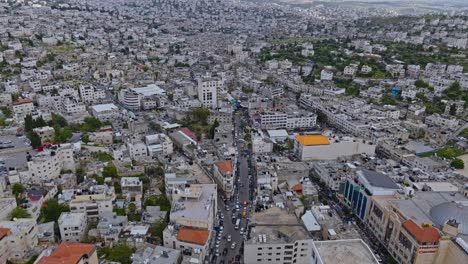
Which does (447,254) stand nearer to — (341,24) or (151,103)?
(151,103)

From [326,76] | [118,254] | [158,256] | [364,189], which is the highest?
[326,76]

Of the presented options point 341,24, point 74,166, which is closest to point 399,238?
point 74,166

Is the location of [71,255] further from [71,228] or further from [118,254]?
[71,228]

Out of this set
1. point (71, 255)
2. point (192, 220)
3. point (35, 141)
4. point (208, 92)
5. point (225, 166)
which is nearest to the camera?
point (71, 255)

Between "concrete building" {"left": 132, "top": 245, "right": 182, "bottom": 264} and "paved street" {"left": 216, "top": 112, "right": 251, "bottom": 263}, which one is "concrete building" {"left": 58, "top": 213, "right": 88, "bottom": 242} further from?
"paved street" {"left": 216, "top": 112, "right": 251, "bottom": 263}

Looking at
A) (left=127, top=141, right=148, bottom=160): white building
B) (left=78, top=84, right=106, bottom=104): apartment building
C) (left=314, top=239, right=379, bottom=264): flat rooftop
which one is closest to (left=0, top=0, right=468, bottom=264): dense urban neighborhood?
(left=314, top=239, right=379, bottom=264): flat rooftop

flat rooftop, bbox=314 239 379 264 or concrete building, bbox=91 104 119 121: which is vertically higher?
flat rooftop, bbox=314 239 379 264

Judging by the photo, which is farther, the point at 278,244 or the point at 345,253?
the point at 278,244

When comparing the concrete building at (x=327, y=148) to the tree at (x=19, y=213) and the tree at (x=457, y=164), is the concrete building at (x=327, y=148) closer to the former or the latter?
the tree at (x=457, y=164)

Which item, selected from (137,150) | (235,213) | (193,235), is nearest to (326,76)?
(137,150)
